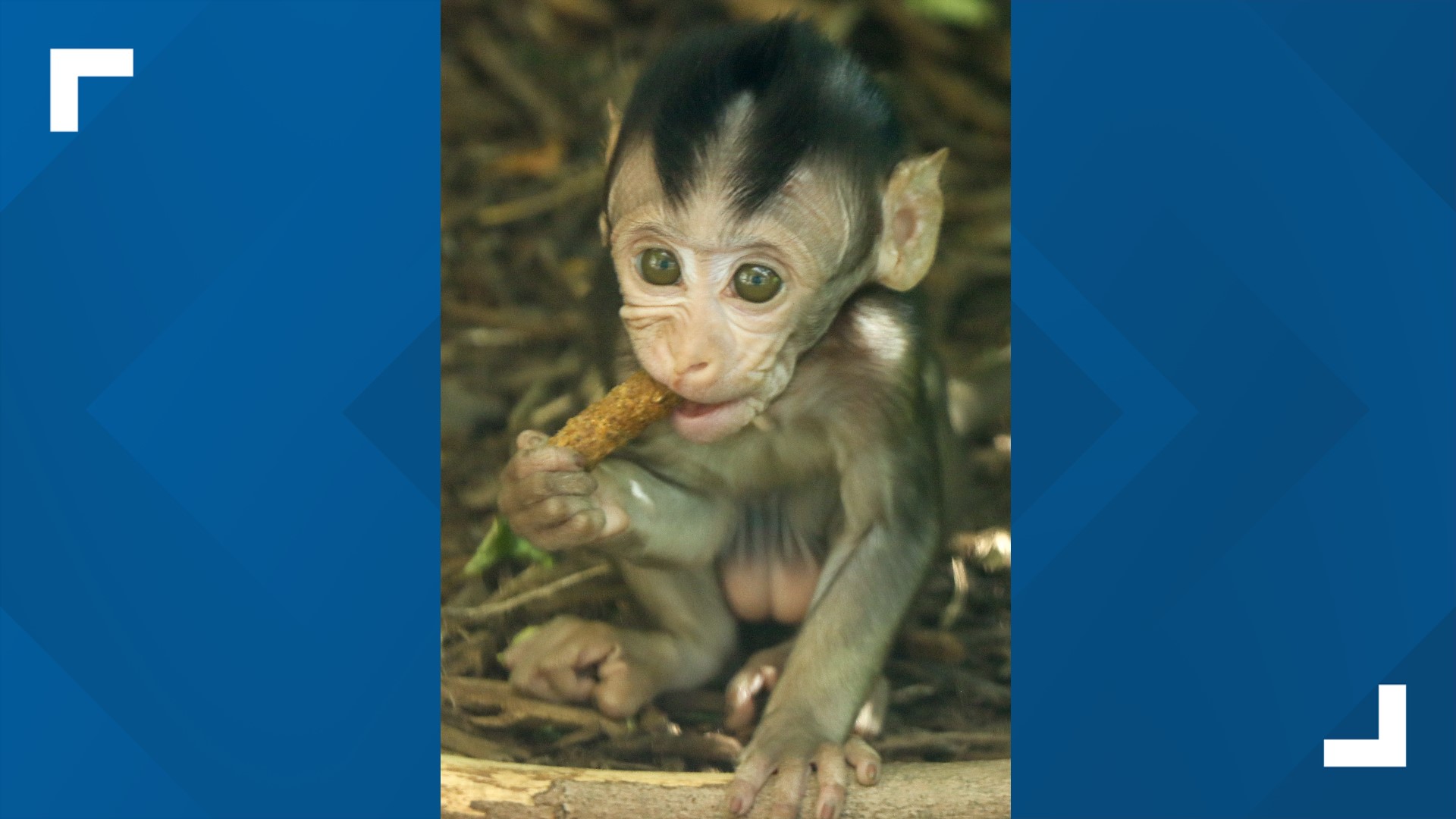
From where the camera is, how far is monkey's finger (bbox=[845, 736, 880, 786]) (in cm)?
337

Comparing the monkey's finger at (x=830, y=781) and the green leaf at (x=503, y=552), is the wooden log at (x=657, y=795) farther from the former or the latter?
the green leaf at (x=503, y=552)

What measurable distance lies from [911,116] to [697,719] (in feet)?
4.74

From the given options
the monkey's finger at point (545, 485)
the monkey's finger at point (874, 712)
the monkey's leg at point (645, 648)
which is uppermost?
the monkey's finger at point (545, 485)

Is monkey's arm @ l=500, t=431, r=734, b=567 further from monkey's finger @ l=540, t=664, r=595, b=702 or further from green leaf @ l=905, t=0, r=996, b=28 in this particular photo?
green leaf @ l=905, t=0, r=996, b=28

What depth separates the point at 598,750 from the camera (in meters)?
3.87

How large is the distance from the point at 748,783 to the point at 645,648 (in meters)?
0.67

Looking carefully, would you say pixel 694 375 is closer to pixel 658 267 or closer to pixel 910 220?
pixel 658 267

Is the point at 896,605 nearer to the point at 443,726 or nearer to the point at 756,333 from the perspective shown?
the point at 756,333

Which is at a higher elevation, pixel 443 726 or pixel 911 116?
pixel 911 116

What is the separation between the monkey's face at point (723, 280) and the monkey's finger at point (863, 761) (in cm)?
70

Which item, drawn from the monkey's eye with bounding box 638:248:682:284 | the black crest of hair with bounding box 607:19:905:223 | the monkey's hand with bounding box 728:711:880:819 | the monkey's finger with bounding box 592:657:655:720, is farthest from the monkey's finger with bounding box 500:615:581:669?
the black crest of hair with bounding box 607:19:905:223

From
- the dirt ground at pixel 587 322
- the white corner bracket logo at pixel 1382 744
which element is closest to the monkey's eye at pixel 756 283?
the dirt ground at pixel 587 322

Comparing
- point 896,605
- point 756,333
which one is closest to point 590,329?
point 756,333

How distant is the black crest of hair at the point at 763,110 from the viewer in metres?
3.40
